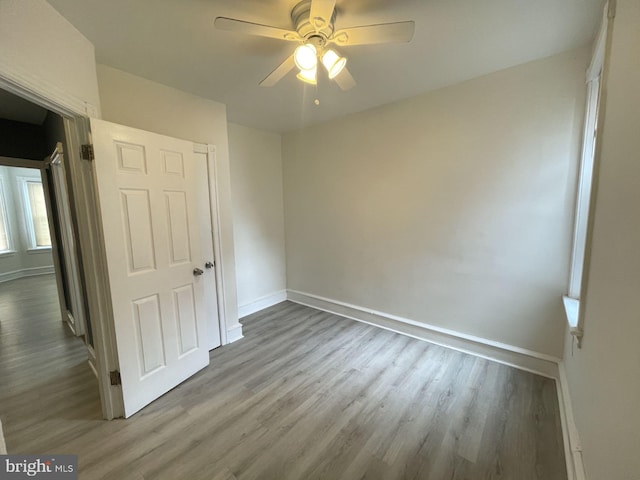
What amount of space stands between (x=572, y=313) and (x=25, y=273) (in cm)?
955

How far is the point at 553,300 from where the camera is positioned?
2066 millimetres

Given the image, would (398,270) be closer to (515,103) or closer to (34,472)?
(515,103)

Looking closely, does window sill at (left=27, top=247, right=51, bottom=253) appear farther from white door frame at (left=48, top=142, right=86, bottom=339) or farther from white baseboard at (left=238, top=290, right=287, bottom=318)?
white baseboard at (left=238, top=290, right=287, bottom=318)

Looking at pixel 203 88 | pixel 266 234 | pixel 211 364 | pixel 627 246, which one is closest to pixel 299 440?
pixel 211 364

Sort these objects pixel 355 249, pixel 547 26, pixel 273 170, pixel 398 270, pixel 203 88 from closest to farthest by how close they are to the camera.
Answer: pixel 547 26
pixel 203 88
pixel 398 270
pixel 355 249
pixel 273 170

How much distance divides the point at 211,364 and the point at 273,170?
103 inches

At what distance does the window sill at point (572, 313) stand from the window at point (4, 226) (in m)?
9.46

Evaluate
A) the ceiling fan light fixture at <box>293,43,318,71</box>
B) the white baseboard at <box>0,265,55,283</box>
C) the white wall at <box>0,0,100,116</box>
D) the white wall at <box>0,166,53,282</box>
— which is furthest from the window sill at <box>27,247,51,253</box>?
the ceiling fan light fixture at <box>293,43,318,71</box>

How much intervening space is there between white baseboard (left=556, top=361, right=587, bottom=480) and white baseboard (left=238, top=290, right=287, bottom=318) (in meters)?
3.22

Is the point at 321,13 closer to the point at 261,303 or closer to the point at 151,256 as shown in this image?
the point at 151,256

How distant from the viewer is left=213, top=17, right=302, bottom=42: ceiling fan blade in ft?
4.10

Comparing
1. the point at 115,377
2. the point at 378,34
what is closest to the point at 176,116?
the point at 378,34

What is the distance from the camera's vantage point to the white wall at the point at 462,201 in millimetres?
1994

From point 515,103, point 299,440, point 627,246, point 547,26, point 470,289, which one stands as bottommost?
point 299,440
